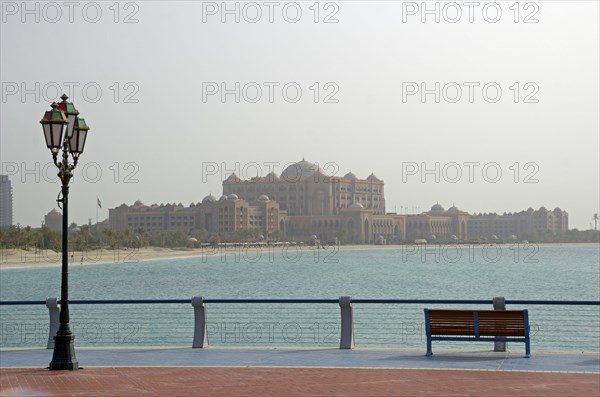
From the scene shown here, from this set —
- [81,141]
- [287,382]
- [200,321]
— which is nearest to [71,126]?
[81,141]

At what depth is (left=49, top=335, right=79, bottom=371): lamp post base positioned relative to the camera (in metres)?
14.9

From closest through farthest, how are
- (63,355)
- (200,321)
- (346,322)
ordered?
(63,355) → (346,322) → (200,321)

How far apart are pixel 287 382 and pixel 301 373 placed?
0.89 m

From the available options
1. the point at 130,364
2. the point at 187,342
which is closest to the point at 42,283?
the point at 187,342

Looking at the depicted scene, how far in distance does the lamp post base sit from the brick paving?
0.69ft

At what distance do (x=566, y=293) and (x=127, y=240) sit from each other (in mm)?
121178

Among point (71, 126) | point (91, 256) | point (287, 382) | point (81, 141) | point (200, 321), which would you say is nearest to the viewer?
point (287, 382)

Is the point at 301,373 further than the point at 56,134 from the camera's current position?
No

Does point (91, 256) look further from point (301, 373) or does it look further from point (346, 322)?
point (301, 373)

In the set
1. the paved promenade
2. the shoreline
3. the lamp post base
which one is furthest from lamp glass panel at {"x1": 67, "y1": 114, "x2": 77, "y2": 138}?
the shoreline

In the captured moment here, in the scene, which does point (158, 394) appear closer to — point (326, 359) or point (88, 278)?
point (326, 359)

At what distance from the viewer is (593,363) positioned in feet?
48.9

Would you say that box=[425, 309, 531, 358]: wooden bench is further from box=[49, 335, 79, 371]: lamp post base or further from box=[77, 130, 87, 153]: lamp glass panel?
box=[77, 130, 87, 153]: lamp glass panel

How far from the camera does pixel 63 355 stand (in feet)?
49.1
